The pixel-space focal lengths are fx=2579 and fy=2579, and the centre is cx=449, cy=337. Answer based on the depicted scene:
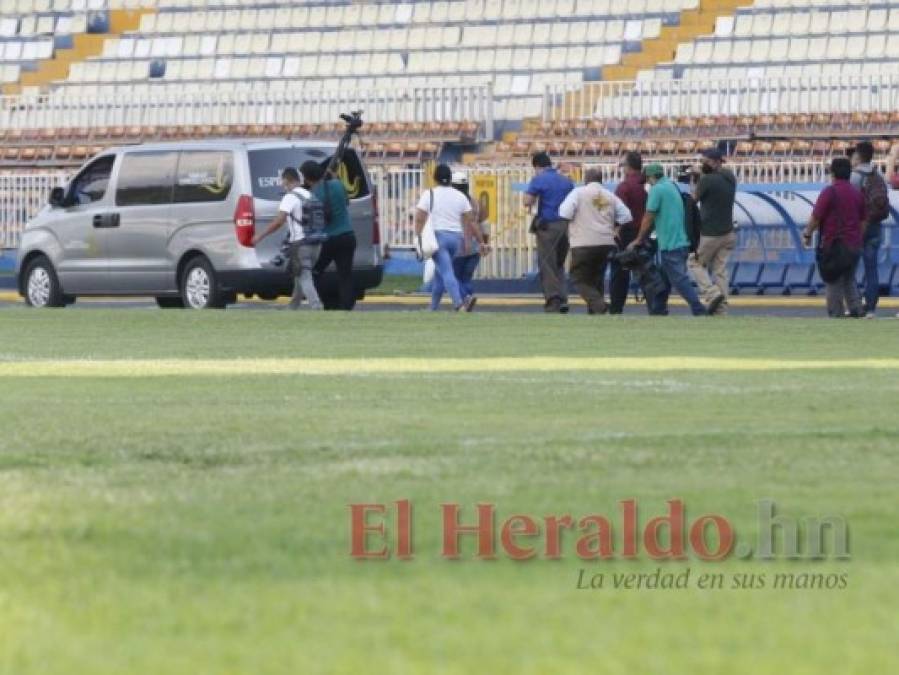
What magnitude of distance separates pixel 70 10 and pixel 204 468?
44.0m

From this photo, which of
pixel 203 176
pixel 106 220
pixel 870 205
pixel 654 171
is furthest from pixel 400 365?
pixel 106 220

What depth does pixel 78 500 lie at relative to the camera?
816cm

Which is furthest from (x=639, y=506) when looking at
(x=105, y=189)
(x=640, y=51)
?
(x=640, y=51)

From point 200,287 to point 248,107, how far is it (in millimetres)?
16989

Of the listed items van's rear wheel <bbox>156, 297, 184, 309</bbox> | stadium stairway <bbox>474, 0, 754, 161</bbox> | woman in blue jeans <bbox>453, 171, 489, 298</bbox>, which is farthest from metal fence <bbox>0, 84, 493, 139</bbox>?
woman in blue jeans <bbox>453, 171, 489, 298</bbox>

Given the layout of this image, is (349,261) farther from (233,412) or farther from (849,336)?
(233,412)

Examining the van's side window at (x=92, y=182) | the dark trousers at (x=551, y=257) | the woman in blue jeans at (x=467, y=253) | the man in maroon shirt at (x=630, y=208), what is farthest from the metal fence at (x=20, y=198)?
the man in maroon shirt at (x=630, y=208)

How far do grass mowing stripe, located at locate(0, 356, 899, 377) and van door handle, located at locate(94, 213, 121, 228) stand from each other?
11.0 m

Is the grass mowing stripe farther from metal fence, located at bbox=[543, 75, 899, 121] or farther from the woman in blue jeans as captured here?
metal fence, located at bbox=[543, 75, 899, 121]

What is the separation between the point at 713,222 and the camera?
83.8ft

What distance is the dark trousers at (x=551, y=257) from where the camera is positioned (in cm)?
2688

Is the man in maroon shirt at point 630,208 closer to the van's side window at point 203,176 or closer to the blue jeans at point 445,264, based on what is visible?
the blue jeans at point 445,264

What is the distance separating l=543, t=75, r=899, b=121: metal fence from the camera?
38.6 meters

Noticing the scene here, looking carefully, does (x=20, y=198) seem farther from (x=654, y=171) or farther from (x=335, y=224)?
(x=654, y=171)
